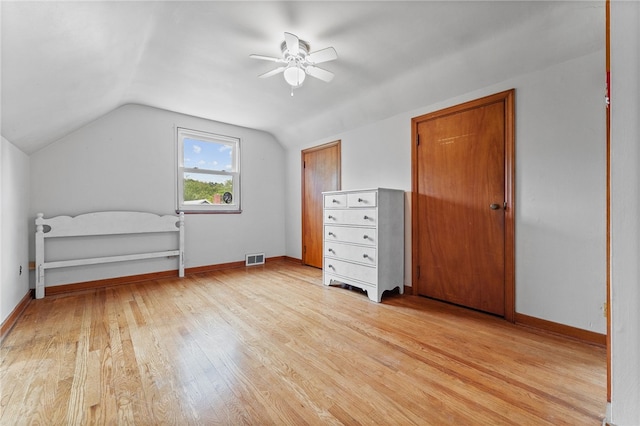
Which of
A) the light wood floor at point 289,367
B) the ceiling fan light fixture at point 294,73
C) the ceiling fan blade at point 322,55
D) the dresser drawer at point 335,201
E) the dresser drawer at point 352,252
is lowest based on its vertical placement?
the light wood floor at point 289,367

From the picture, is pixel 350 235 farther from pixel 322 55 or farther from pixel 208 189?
pixel 208 189

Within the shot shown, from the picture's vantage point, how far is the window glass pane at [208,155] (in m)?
3.89

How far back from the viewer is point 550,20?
5.81 ft

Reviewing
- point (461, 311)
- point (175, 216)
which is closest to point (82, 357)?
point (175, 216)

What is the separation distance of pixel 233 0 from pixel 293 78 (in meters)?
0.67

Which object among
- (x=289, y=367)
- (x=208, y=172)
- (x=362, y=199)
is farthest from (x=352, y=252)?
(x=208, y=172)

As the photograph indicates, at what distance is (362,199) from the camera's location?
2826 millimetres

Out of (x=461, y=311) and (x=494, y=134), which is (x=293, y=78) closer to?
(x=494, y=134)

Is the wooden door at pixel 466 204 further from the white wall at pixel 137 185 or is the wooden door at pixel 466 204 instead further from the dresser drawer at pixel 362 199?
the white wall at pixel 137 185

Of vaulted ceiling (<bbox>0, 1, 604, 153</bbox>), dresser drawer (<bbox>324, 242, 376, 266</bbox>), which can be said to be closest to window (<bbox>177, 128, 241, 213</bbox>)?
vaulted ceiling (<bbox>0, 1, 604, 153</bbox>)

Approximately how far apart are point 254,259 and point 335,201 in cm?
203

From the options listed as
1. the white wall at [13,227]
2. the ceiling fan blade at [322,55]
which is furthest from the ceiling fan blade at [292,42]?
the white wall at [13,227]

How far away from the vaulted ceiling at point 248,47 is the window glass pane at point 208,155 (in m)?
0.98

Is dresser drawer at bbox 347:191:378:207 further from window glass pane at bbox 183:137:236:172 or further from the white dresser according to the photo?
window glass pane at bbox 183:137:236:172
